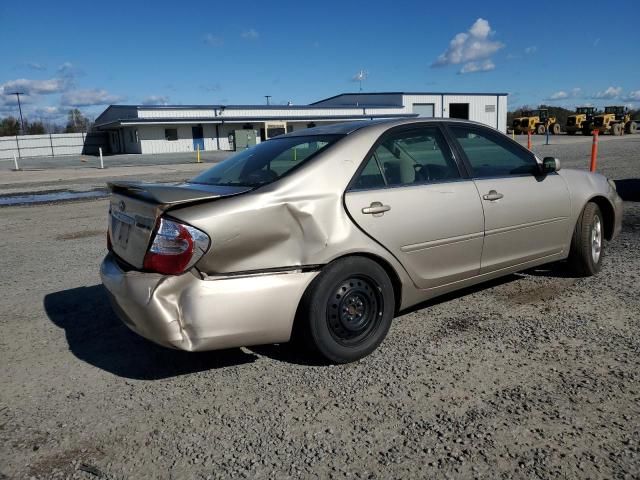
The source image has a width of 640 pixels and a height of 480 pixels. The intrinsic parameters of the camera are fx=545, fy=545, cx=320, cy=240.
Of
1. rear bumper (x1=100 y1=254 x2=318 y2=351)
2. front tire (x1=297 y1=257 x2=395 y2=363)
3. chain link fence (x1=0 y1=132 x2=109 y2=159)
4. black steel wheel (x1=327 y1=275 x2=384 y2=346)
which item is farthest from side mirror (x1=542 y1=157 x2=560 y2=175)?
chain link fence (x1=0 y1=132 x2=109 y2=159)

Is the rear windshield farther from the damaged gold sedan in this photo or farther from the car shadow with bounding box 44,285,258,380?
the car shadow with bounding box 44,285,258,380

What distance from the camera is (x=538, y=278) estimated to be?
5273mm

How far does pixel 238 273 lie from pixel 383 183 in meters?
1.25

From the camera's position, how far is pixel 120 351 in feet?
13.0

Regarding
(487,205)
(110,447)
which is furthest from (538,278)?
(110,447)

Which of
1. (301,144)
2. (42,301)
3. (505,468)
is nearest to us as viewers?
(505,468)

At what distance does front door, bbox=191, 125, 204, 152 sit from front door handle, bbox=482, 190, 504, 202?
51.0 m

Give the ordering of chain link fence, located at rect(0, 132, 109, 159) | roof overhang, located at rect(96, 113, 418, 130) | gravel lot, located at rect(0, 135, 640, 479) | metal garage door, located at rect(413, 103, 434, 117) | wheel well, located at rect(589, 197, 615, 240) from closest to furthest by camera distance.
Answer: gravel lot, located at rect(0, 135, 640, 479)
wheel well, located at rect(589, 197, 615, 240)
roof overhang, located at rect(96, 113, 418, 130)
chain link fence, located at rect(0, 132, 109, 159)
metal garage door, located at rect(413, 103, 434, 117)

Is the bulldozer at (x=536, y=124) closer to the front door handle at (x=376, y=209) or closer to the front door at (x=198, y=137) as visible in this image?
the front door at (x=198, y=137)

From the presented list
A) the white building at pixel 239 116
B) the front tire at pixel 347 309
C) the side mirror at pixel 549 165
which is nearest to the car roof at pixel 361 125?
the side mirror at pixel 549 165

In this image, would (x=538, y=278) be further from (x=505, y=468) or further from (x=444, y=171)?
(x=505, y=468)

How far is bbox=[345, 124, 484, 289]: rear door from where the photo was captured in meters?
3.65

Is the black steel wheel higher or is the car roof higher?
the car roof

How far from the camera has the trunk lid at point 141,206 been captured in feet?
10.4
